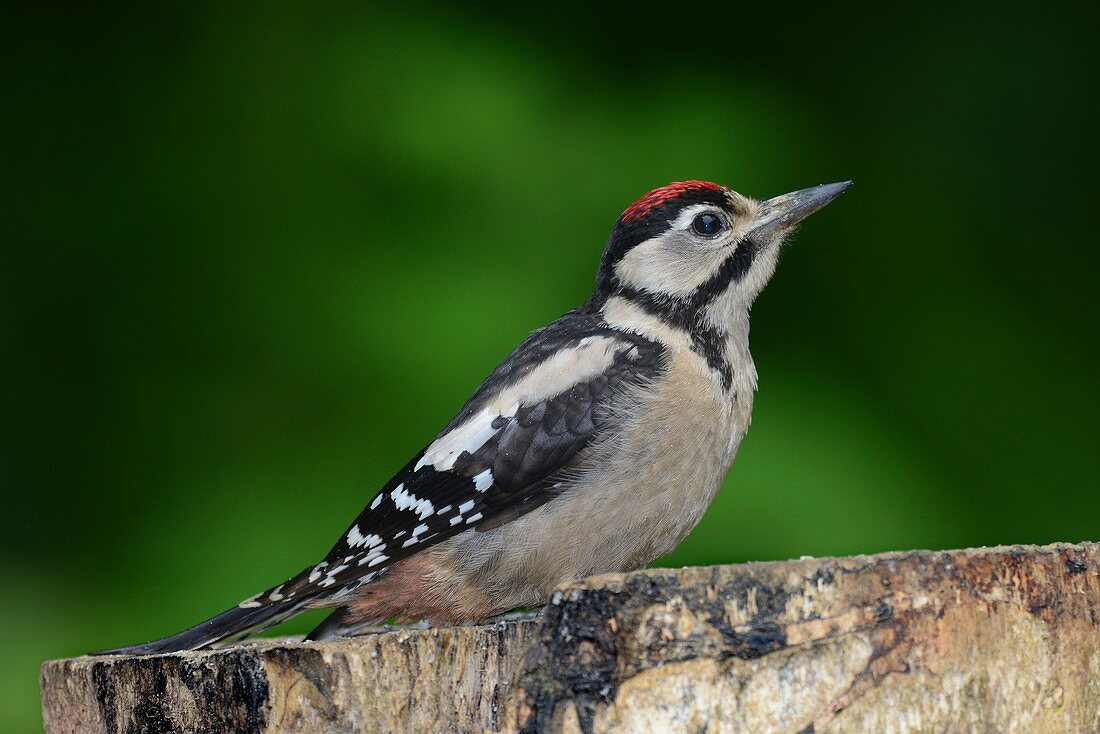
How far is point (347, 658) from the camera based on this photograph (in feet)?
6.19

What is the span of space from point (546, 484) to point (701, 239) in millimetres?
848

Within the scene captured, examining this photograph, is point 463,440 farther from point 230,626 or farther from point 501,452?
point 230,626

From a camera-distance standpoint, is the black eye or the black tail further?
the black eye

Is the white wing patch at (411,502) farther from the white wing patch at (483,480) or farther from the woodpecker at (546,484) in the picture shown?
the white wing patch at (483,480)

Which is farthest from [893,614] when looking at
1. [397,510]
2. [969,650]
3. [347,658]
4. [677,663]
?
[397,510]

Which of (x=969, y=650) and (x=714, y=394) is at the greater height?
(x=714, y=394)

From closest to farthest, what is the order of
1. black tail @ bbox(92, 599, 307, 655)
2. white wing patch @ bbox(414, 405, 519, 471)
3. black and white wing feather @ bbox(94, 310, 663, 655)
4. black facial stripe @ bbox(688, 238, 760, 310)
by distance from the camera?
black tail @ bbox(92, 599, 307, 655)
black and white wing feather @ bbox(94, 310, 663, 655)
white wing patch @ bbox(414, 405, 519, 471)
black facial stripe @ bbox(688, 238, 760, 310)

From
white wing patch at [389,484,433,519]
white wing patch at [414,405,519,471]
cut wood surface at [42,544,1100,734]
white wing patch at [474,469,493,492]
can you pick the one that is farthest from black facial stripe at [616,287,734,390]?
cut wood surface at [42,544,1100,734]

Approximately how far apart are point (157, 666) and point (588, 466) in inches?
43.8

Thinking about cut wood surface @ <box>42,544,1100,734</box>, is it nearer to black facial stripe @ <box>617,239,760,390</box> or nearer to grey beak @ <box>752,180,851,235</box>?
black facial stripe @ <box>617,239,760,390</box>

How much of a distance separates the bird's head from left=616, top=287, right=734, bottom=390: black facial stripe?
16mm

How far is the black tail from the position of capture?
2.48 meters

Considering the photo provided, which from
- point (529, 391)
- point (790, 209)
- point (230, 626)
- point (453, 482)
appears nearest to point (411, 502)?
point (453, 482)

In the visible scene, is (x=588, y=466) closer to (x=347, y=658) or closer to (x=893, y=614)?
(x=347, y=658)
